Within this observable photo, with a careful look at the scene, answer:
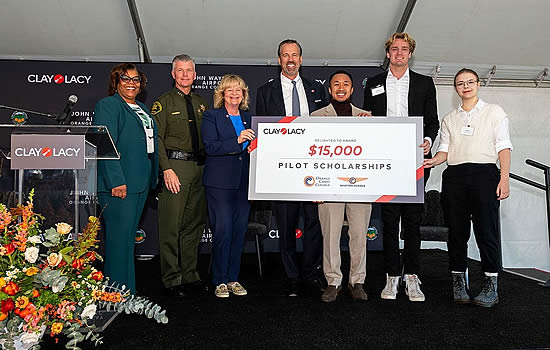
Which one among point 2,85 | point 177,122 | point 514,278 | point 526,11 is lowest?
point 514,278

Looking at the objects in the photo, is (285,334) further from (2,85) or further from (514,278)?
(2,85)

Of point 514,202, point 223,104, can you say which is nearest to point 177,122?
point 223,104

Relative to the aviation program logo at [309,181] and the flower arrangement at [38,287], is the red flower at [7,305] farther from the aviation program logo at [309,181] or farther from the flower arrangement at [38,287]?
the aviation program logo at [309,181]

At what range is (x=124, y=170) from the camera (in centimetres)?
272

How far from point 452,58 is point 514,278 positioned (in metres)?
2.34

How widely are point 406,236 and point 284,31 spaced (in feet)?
8.80

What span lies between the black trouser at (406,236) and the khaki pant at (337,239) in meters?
0.15

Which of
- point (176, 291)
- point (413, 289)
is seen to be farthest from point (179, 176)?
point (413, 289)

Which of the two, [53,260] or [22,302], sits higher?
[53,260]

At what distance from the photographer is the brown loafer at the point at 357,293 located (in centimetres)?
293

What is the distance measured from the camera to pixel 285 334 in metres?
2.23

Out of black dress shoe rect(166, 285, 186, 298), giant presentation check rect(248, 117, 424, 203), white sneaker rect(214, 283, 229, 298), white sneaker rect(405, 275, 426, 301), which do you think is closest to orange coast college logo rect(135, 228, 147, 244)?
black dress shoe rect(166, 285, 186, 298)

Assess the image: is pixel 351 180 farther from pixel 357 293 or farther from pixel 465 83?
pixel 465 83

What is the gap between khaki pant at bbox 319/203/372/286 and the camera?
2.98 metres
